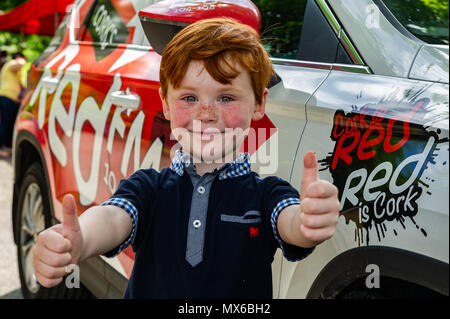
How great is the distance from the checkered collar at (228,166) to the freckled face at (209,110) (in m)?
0.03

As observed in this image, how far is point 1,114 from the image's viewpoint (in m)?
9.00

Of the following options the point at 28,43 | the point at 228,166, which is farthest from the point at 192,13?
the point at 28,43

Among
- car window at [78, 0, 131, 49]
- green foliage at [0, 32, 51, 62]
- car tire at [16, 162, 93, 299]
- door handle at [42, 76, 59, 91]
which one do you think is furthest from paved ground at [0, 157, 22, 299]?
green foliage at [0, 32, 51, 62]

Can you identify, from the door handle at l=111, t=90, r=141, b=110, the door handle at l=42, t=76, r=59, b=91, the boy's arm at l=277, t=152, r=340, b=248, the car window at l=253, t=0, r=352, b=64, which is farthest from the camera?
the door handle at l=42, t=76, r=59, b=91

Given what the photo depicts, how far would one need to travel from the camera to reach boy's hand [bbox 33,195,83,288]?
1.07 meters

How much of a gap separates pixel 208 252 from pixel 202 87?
0.37 m

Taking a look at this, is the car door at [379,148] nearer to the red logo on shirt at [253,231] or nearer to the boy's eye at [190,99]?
the red logo on shirt at [253,231]

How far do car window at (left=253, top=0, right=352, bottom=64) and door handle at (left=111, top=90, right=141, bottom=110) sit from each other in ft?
1.99

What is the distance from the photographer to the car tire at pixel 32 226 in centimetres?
315

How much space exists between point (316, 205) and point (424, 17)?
2.29 feet

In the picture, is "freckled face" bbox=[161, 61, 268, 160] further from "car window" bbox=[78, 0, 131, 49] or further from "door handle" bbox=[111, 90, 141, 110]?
"car window" bbox=[78, 0, 131, 49]

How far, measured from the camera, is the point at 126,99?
7.43ft

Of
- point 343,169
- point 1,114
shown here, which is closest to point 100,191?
point 343,169
